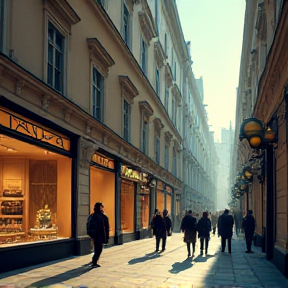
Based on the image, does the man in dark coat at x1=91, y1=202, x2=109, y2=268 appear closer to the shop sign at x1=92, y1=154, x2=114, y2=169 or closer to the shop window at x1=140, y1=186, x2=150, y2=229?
the shop sign at x1=92, y1=154, x2=114, y2=169

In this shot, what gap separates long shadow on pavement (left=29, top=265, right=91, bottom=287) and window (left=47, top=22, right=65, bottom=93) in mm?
4559

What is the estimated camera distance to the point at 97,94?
→ 57.6 feet

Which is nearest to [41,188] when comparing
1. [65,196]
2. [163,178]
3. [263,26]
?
[65,196]

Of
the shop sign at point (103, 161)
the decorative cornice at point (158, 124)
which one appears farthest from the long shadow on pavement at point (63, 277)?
the decorative cornice at point (158, 124)

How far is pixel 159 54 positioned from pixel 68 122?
16.7 m

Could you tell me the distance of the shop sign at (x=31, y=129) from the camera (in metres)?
10.5

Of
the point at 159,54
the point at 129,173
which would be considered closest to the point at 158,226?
the point at 129,173

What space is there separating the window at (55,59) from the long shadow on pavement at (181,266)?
5354 millimetres

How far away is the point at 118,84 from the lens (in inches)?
789

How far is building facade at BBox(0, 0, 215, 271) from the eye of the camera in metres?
11.1

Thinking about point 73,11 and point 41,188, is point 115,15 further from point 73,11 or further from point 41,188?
point 41,188

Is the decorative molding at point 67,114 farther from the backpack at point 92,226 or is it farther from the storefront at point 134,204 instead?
the storefront at point 134,204

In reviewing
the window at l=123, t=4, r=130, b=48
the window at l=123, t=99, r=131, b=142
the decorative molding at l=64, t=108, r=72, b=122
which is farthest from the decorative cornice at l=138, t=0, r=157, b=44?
the decorative molding at l=64, t=108, r=72, b=122

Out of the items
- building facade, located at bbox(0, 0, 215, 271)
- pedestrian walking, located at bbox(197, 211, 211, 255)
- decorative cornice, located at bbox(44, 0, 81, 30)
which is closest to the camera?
building facade, located at bbox(0, 0, 215, 271)
